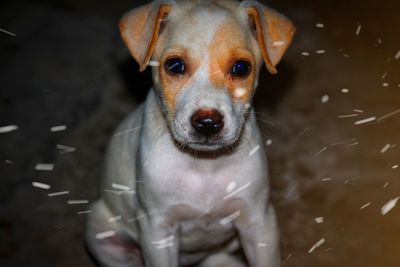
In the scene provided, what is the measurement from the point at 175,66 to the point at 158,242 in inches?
31.9

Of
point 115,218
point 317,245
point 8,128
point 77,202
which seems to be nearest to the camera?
point 115,218

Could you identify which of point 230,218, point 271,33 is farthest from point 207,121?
point 230,218

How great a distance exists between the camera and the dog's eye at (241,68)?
3.06 metres

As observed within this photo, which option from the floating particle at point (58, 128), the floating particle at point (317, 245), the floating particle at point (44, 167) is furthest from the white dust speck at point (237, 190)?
the floating particle at point (58, 128)

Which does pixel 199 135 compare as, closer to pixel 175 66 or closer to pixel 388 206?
pixel 175 66

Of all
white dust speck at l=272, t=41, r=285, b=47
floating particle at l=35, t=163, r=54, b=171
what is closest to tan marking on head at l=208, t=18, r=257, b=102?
white dust speck at l=272, t=41, r=285, b=47

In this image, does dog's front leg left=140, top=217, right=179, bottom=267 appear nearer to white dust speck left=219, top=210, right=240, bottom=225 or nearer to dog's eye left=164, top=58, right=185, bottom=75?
white dust speck left=219, top=210, right=240, bottom=225

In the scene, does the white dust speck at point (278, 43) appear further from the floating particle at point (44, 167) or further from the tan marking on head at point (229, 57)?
the floating particle at point (44, 167)

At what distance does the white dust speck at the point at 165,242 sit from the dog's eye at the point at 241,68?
0.81m

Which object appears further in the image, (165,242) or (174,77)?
(165,242)

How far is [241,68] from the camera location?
3.08 meters

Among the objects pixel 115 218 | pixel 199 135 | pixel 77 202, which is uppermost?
pixel 199 135

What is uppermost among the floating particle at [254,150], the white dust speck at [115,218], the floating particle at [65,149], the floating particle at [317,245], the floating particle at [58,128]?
the floating particle at [254,150]

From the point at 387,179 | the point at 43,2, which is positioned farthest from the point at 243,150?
the point at 43,2
